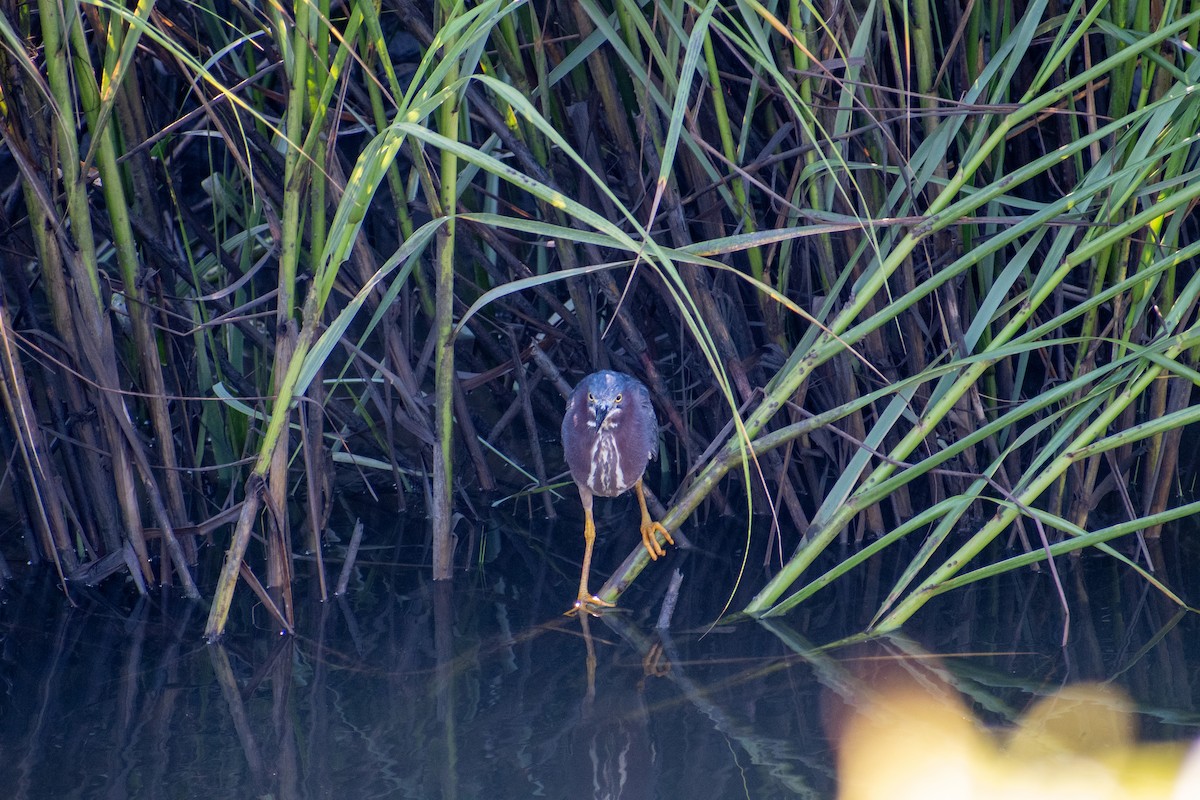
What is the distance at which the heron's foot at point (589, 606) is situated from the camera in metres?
3.36

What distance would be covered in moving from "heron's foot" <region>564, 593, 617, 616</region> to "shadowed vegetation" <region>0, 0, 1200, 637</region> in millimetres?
143

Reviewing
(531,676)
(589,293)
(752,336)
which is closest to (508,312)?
(589,293)

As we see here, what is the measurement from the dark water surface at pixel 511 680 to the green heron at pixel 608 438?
0.30 meters

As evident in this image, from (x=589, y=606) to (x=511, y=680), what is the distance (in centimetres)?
48

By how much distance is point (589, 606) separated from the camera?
3391 mm

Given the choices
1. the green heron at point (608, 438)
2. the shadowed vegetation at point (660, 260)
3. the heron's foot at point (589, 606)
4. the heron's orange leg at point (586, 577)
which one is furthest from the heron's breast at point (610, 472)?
the heron's foot at point (589, 606)

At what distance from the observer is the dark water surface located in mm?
2504

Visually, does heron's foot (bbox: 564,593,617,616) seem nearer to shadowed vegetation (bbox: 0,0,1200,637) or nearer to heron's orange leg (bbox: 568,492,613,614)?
heron's orange leg (bbox: 568,492,613,614)

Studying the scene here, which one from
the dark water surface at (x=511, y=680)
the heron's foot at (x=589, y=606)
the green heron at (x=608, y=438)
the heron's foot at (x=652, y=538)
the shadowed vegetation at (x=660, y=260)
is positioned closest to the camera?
the dark water surface at (x=511, y=680)

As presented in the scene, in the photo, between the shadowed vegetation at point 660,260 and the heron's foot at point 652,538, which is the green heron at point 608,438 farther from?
the shadowed vegetation at point 660,260

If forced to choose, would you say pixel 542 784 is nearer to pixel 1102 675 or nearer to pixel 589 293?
pixel 1102 675

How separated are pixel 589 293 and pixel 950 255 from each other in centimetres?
124

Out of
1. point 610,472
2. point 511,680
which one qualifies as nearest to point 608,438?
point 610,472

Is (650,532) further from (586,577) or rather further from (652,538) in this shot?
(586,577)
